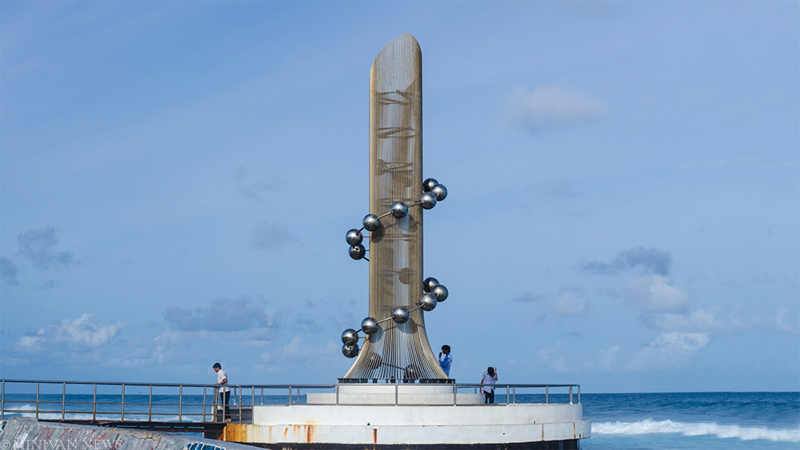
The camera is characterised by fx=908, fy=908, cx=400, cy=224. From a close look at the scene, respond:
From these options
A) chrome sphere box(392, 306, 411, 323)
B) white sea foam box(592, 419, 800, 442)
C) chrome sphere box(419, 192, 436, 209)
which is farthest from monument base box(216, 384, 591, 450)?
white sea foam box(592, 419, 800, 442)

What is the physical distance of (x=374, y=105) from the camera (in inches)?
872

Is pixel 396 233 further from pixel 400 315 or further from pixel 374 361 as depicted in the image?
pixel 374 361

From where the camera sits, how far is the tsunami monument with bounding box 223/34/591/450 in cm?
1762

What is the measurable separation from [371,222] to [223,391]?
199 inches

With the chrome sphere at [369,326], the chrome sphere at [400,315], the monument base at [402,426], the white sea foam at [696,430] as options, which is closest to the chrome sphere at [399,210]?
the chrome sphere at [400,315]

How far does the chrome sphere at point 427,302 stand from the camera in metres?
21.3

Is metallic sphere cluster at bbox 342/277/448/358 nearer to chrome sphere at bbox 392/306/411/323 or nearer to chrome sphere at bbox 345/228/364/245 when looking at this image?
chrome sphere at bbox 392/306/411/323

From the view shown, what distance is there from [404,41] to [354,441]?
10.0m

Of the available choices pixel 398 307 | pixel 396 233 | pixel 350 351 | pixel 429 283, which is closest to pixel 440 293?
pixel 429 283

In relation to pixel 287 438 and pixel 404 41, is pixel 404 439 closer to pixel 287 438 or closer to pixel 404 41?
pixel 287 438

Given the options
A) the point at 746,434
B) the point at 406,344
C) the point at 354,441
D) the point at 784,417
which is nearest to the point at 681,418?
the point at 784,417

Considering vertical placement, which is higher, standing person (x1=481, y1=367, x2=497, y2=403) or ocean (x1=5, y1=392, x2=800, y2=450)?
standing person (x1=481, y1=367, x2=497, y2=403)

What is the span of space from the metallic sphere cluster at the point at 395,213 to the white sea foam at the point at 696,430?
31309mm

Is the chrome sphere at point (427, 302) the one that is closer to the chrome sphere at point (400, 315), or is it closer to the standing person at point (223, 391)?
the chrome sphere at point (400, 315)
